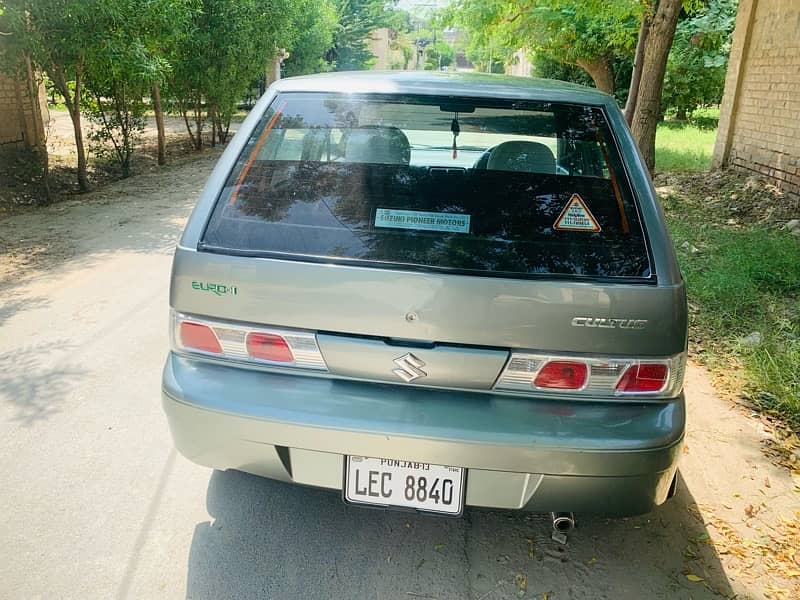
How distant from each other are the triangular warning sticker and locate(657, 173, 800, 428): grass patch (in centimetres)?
223

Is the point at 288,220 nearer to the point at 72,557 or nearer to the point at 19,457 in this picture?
the point at 72,557

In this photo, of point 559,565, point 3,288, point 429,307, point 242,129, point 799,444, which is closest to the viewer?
point 429,307

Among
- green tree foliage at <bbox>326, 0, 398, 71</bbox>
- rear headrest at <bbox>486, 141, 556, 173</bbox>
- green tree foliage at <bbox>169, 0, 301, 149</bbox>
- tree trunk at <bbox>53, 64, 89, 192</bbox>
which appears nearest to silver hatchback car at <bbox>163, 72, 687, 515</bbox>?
rear headrest at <bbox>486, 141, 556, 173</bbox>

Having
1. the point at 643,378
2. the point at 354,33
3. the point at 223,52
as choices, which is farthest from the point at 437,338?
the point at 354,33

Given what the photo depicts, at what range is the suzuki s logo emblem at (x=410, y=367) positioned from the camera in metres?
2.20

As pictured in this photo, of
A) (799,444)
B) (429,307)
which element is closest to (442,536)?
(429,307)

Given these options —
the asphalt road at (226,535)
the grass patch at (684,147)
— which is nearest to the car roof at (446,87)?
the asphalt road at (226,535)

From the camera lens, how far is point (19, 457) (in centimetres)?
308

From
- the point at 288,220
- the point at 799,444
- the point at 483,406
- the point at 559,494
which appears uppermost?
the point at 288,220

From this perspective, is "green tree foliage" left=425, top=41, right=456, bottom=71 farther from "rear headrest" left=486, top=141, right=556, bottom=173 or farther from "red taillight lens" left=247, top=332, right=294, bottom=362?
"red taillight lens" left=247, top=332, right=294, bottom=362

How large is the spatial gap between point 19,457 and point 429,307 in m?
2.18

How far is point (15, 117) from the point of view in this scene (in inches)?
452

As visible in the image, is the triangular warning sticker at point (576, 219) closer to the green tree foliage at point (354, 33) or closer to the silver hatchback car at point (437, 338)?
the silver hatchback car at point (437, 338)

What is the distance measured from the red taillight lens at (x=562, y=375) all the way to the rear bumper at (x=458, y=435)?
0.06 meters
